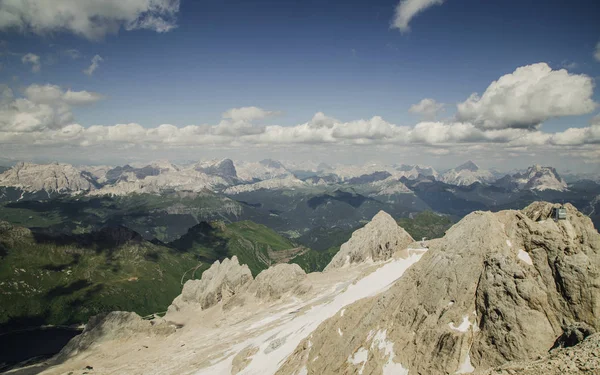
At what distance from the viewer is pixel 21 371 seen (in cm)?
14275

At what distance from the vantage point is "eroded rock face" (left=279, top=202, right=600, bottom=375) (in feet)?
133

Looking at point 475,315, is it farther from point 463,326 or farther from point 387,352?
point 387,352

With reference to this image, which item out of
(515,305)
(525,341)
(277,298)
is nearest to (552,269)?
(515,305)

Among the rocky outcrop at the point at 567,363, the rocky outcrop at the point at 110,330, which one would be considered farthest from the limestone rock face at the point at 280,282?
the rocky outcrop at the point at 567,363

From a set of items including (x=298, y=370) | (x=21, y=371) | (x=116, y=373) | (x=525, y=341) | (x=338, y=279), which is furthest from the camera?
(x=338, y=279)

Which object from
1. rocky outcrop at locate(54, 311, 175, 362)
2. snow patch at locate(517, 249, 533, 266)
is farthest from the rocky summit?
rocky outcrop at locate(54, 311, 175, 362)

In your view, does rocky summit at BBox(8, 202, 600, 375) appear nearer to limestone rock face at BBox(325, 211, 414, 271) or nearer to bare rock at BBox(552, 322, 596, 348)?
bare rock at BBox(552, 322, 596, 348)

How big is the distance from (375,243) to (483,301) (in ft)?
430

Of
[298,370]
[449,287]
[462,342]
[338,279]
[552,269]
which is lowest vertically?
[338,279]

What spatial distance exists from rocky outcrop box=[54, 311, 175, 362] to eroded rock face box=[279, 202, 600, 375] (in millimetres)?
129800

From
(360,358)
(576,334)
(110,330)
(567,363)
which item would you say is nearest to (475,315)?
(576,334)

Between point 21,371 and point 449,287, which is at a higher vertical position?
point 449,287

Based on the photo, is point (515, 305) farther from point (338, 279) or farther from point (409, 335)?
point (338, 279)

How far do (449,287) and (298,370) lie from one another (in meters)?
35.2
